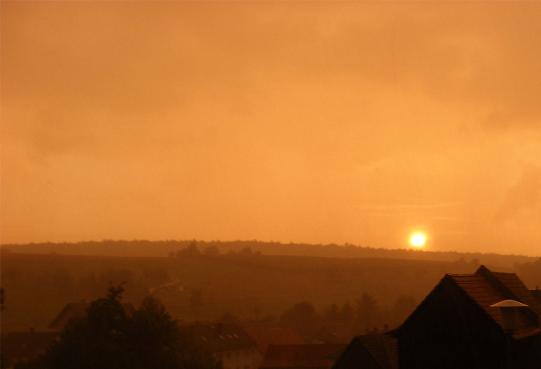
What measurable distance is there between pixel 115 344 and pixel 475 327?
30104 millimetres

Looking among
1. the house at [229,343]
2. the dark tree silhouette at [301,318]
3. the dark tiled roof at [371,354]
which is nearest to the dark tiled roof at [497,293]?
the dark tiled roof at [371,354]

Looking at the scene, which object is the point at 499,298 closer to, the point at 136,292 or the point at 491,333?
the point at 491,333

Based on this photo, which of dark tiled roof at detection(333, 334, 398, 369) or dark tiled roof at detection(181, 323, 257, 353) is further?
dark tiled roof at detection(181, 323, 257, 353)

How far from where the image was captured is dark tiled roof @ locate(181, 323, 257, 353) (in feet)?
304

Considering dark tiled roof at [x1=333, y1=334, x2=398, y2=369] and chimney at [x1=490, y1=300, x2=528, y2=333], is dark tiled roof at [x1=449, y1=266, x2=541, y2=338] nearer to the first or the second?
chimney at [x1=490, y1=300, x2=528, y2=333]

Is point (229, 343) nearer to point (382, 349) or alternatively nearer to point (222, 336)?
point (222, 336)

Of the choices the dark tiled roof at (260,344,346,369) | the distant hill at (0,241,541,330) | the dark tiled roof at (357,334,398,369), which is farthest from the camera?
the distant hill at (0,241,541,330)

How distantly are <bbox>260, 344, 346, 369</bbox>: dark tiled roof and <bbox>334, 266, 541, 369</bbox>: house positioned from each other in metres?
45.4

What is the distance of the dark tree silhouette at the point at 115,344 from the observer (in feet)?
170

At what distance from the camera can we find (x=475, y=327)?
32.0m

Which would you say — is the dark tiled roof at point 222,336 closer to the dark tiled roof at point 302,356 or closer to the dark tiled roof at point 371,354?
the dark tiled roof at point 302,356

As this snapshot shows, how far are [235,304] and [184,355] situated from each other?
361 ft

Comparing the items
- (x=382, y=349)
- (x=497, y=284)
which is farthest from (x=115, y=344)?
(x=497, y=284)

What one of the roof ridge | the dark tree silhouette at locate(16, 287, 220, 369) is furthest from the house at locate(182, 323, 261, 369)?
the roof ridge
